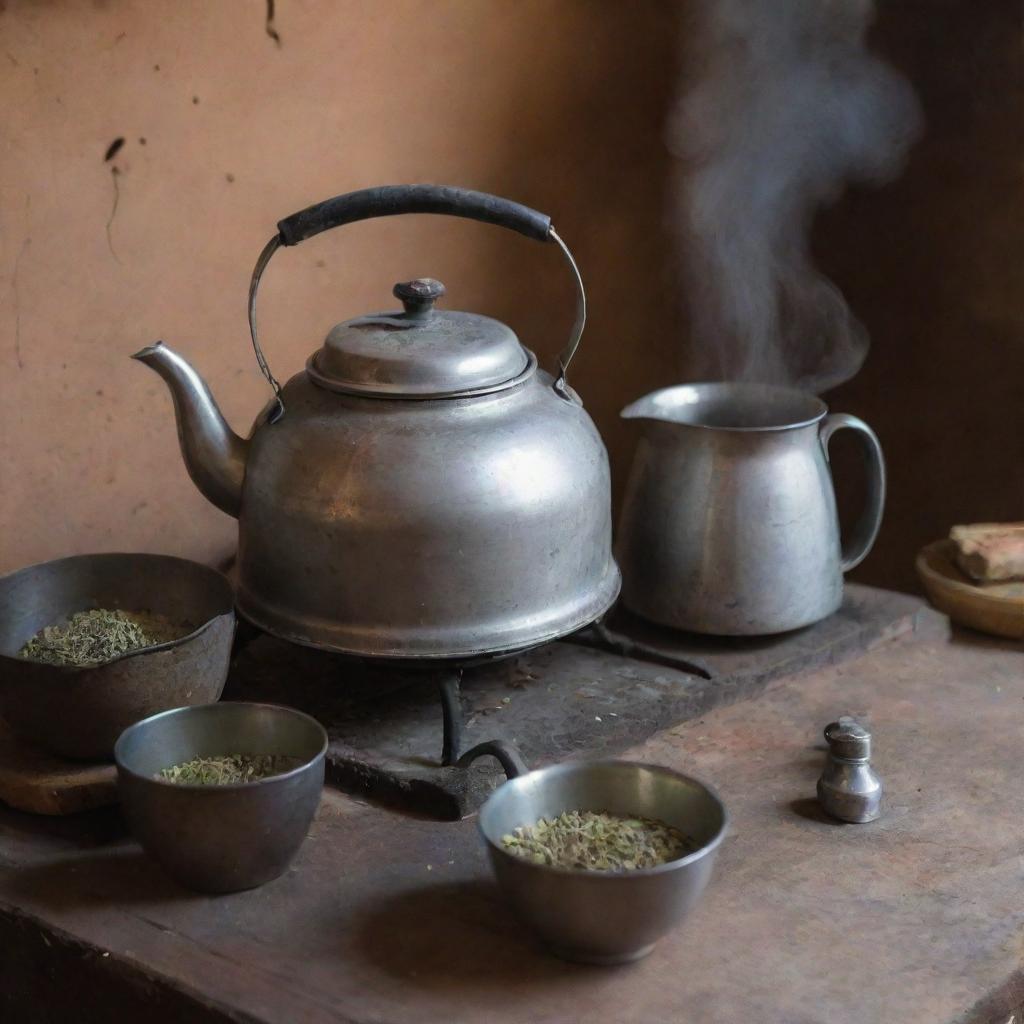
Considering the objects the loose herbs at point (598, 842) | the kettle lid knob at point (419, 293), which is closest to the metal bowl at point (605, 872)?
the loose herbs at point (598, 842)

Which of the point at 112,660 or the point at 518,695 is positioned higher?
the point at 112,660

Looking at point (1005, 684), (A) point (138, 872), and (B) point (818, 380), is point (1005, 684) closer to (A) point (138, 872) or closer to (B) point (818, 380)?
(B) point (818, 380)

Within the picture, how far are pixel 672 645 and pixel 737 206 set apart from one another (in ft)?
2.76

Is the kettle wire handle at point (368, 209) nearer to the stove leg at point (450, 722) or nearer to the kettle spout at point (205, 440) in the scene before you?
the kettle spout at point (205, 440)

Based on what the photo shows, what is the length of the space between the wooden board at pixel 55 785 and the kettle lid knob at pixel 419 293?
562 mm

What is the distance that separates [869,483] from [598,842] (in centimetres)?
80

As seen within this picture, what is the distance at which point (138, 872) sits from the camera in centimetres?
131

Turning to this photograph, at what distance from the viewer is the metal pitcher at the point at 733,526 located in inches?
66.7

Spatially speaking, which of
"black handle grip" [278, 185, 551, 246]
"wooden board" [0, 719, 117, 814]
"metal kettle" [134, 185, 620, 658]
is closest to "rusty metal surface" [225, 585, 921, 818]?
"metal kettle" [134, 185, 620, 658]

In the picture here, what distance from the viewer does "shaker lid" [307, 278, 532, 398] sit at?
1.42 m

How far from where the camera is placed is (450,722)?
1.44 m

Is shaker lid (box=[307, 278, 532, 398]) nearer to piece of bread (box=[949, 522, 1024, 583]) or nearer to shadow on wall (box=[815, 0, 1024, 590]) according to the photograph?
piece of bread (box=[949, 522, 1024, 583])

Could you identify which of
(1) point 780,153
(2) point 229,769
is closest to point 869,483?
(1) point 780,153

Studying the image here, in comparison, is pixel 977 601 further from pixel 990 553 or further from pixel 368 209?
pixel 368 209
